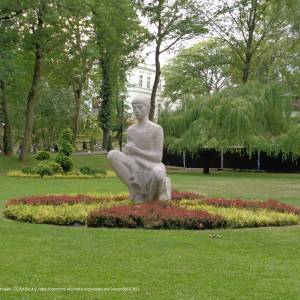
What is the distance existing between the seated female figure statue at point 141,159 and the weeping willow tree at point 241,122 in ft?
64.3

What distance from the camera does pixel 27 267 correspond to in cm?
702

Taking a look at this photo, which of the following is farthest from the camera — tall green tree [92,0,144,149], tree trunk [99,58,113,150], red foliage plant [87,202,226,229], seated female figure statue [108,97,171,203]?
tree trunk [99,58,113,150]

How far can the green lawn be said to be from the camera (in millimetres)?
6070

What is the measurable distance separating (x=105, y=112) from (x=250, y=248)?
4034 centimetres

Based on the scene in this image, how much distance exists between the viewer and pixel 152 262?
7.43m

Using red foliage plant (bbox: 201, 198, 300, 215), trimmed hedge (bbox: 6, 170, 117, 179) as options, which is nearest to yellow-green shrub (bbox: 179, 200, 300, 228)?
red foliage plant (bbox: 201, 198, 300, 215)

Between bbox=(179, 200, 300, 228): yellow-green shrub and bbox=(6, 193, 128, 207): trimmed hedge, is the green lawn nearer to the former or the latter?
bbox=(179, 200, 300, 228): yellow-green shrub

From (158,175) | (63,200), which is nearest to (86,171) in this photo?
(63,200)

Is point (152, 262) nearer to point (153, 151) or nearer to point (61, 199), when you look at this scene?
point (153, 151)

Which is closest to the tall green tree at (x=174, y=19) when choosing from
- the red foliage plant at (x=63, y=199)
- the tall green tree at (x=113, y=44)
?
the tall green tree at (x=113, y=44)

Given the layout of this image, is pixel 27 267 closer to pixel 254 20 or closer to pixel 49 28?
pixel 49 28

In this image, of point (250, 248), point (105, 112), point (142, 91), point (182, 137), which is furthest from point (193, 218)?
point (142, 91)

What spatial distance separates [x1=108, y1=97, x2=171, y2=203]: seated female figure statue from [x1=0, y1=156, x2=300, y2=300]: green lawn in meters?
2.61

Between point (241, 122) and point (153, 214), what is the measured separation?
2247 cm
